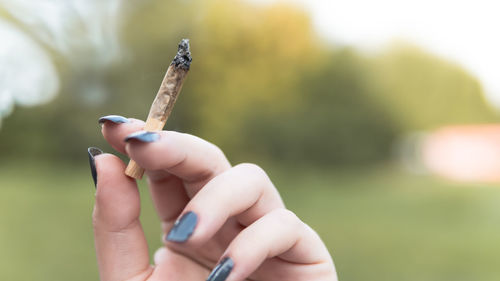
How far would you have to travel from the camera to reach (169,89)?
Result: 1.92 ft

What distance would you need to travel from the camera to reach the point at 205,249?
745mm

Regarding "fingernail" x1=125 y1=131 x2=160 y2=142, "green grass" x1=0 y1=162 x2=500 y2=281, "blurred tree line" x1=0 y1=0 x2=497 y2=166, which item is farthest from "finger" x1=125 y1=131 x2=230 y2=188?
"blurred tree line" x1=0 y1=0 x2=497 y2=166

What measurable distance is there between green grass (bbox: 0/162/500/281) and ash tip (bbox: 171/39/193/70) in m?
3.28

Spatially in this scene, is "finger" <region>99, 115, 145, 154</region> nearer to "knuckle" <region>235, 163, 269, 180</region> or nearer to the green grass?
"knuckle" <region>235, 163, 269, 180</region>

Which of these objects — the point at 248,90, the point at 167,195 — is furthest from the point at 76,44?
the point at 167,195

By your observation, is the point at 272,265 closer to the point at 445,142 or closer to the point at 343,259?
the point at 343,259

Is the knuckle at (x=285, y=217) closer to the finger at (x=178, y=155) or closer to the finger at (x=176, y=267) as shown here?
the finger at (x=178, y=155)

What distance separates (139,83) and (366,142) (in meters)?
4.13

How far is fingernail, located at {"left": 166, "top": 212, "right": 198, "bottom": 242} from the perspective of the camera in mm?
517

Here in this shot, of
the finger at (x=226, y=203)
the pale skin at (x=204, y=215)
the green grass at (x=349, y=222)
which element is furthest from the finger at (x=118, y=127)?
the green grass at (x=349, y=222)

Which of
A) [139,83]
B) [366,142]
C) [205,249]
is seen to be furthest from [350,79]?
[205,249]

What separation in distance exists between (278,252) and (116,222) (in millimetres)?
212

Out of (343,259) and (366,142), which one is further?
(366,142)

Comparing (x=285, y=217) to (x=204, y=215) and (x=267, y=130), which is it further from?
(x=267, y=130)
